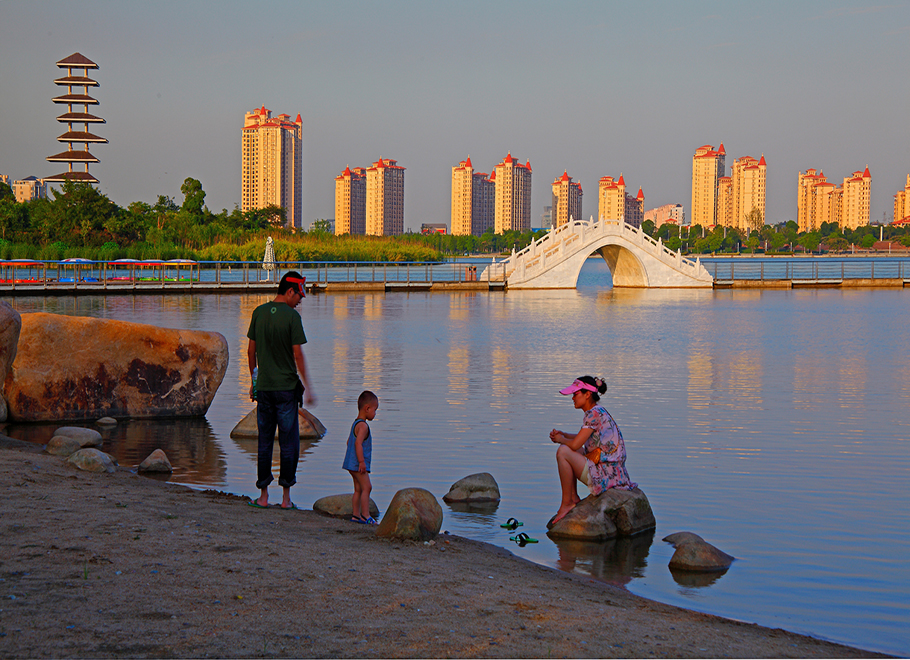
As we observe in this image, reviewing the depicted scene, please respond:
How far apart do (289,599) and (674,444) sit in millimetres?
7374

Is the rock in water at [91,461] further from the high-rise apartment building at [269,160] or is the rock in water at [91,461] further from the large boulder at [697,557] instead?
the high-rise apartment building at [269,160]

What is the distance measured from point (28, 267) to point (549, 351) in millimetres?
47663

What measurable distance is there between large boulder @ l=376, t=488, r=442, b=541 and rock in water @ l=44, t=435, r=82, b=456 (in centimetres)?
443

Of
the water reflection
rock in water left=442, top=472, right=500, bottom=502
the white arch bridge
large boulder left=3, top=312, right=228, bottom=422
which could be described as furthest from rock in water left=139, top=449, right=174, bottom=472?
the white arch bridge

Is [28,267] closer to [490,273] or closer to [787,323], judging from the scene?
[490,273]

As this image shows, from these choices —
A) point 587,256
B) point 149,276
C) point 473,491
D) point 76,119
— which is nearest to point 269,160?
point 76,119

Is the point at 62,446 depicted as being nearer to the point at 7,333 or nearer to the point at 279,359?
the point at 7,333

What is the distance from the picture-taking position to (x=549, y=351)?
906 inches

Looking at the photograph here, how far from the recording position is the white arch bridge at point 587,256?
52500mm

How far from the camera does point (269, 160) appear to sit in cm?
19138

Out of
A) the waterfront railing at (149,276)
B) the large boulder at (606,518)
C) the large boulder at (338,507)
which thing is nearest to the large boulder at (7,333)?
the large boulder at (338,507)

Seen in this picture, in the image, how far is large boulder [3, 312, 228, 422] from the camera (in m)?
11.7

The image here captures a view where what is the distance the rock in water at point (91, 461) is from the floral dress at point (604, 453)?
436 centimetres

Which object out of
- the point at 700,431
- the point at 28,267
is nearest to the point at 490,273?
the point at 28,267
